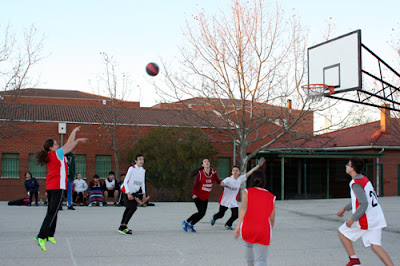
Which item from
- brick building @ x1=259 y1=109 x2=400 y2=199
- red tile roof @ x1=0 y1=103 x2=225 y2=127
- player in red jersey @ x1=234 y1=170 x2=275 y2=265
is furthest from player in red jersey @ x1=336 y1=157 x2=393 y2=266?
red tile roof @ x1=0 y1=103 x2=225 y2=127

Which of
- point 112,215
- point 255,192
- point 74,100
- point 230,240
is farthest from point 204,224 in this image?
point 74,100

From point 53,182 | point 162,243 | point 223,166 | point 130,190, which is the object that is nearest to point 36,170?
point 223,166

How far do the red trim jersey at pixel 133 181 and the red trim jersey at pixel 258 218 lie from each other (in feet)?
17.3

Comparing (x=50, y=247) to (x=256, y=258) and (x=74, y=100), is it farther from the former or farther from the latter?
(x=74, y=100)

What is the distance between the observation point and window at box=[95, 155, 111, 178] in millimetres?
29703

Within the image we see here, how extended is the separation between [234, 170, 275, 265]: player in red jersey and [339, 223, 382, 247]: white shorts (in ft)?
5.87

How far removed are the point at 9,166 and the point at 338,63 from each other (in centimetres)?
2158

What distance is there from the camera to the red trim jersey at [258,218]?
5590 mm

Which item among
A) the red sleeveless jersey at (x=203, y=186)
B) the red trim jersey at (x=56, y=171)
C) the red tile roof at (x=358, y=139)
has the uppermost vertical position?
the red tile roof at (x=358, y=139)

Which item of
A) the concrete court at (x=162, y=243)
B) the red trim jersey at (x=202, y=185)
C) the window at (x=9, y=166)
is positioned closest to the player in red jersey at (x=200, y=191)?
the red trim jersey at (x=202, y=185)

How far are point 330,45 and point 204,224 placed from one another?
8.17 metres

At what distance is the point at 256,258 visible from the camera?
5.58 m

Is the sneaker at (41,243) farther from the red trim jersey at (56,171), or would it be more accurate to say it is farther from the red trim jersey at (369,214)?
the red trim jersey at (369,214)

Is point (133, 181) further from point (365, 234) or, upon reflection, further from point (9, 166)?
point (9, 166)
